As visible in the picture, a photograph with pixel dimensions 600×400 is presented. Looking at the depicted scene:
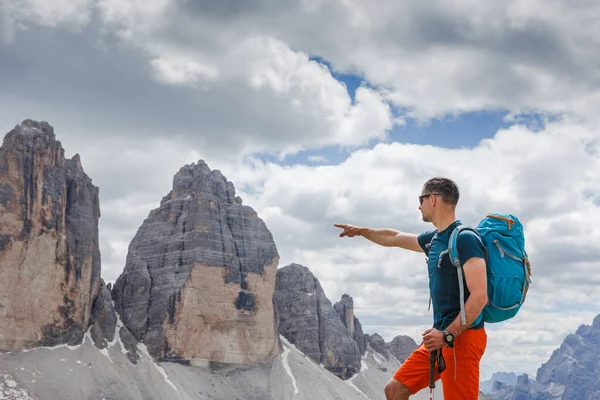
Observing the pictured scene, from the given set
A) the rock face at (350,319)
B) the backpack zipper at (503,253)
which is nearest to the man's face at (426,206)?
the backpack zipper at (503,253)

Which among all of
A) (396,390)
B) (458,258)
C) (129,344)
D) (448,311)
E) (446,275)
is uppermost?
(129,344)

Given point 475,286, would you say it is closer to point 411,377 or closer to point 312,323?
point 411,377

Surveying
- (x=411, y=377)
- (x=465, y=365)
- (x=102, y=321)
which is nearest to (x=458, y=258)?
(x=465, y=365)

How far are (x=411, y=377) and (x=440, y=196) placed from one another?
175cm

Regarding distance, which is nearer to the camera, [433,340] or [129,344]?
[433,340]

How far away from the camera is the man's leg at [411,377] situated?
7047 millimetres

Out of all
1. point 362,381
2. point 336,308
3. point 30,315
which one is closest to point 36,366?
point 30,315

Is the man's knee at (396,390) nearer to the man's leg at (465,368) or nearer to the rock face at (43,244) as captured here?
the man's leg at (465,368)

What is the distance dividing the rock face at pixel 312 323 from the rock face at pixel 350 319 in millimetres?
8884

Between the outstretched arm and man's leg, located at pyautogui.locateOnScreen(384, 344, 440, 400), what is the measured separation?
1.24m

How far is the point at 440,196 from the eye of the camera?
23.3ft

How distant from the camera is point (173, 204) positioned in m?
127

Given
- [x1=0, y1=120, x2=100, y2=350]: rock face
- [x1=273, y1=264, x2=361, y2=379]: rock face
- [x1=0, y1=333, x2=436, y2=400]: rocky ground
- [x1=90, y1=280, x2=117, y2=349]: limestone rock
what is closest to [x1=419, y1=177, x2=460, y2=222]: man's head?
[x1=0, y1=333, x2=436, y2=400]: rocky ground

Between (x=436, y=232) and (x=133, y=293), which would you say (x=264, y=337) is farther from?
(x=436, y=232)
